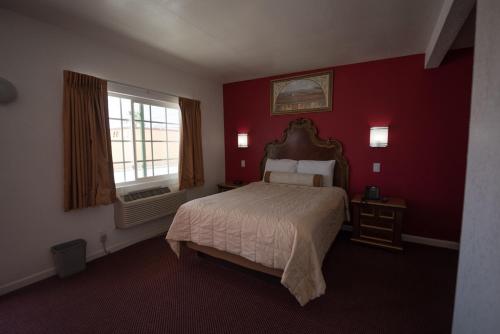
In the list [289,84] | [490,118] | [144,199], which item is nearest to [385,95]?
[289,84]

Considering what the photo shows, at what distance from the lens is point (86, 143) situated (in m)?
2.41

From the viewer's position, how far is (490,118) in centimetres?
84

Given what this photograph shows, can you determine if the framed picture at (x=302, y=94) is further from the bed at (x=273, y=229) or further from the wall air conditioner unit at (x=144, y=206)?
the wall air conditioner unit at (x=144, y=206)

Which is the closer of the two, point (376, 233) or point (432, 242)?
point (376, 233)

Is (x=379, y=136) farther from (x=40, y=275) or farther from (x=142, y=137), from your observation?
(x=40, y=275)

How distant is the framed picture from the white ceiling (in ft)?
1.31

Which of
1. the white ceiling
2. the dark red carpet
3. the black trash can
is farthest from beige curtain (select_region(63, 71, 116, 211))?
the dark red carpet

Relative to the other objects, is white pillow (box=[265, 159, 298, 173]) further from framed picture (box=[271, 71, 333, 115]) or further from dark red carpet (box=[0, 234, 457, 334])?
dark red carpet (box=[0, 234, 457, 334])

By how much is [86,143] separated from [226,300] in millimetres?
2166

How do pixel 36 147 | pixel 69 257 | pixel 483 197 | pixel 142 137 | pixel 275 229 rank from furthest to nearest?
pixel 142 137 → pixel 69 257 → pixel 36 147 → pixel 275 229 → pixel 483 197

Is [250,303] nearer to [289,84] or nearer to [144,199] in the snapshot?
[144,199]

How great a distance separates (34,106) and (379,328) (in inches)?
138

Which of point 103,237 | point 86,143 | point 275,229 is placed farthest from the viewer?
point 103,237

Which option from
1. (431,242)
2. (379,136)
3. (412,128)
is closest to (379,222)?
(431,242)
